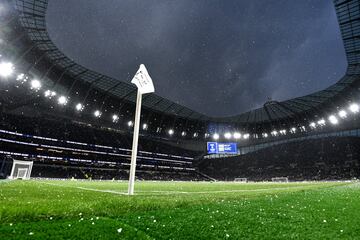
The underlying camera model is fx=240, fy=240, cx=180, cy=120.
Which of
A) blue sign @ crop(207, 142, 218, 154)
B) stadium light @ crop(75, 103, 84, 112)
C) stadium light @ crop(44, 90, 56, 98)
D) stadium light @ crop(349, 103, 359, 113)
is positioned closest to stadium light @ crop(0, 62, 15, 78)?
stadium light @ crop(44, 90, 56, 98)

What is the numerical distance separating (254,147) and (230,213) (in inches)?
3763

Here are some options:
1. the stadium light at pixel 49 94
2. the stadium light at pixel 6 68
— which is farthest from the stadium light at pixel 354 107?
the stadium light at pixel 6 68

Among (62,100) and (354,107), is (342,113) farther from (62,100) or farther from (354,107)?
(62,100)

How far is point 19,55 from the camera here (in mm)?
48938

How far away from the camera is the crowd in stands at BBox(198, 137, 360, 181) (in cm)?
6194

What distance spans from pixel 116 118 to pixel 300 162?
195ft

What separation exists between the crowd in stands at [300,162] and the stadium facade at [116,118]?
0.53 m

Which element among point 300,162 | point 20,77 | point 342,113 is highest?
point 20,77

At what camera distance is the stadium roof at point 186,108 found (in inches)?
1467

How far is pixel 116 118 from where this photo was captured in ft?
263

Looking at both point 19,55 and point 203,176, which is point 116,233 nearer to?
point 19,55

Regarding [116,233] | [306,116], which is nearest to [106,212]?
[116,233]

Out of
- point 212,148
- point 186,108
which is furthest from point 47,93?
point 212,148

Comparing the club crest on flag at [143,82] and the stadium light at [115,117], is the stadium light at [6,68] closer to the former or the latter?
the stadium light at [115,117]
